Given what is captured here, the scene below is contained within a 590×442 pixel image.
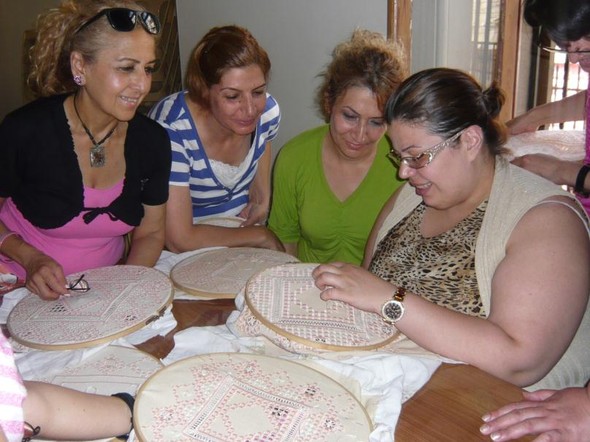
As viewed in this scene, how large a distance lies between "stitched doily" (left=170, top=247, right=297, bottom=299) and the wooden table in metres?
0.21

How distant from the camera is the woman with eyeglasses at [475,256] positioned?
1.10 meters

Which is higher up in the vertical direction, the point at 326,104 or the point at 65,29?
the point at 65,29

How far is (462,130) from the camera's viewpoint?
1.31 m

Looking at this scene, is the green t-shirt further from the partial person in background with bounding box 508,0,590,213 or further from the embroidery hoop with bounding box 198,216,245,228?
the partial person in background with bounding box 508,0,590,213

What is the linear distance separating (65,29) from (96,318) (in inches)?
33.7

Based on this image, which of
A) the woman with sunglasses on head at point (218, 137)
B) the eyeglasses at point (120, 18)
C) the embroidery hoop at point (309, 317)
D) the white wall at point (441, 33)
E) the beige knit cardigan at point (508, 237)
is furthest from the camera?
the white wall at point (441, 33)

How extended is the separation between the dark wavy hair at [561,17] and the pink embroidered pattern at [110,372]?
119cm

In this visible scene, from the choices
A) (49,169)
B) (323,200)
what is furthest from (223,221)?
(49,169)

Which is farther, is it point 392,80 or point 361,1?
point 361,1

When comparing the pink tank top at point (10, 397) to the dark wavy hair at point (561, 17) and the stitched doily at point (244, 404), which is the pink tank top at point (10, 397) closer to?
the stitched doily at point (244, 404)

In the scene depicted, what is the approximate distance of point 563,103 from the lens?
2068 millimetres

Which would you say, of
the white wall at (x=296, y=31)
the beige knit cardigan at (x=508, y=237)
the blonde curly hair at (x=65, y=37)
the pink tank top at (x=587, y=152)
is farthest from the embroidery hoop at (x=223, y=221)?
the white wall at (x=296, y=31)

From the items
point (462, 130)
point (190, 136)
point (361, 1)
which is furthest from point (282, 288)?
point (361, 1)

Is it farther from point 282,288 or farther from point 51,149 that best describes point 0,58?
point 282,288
